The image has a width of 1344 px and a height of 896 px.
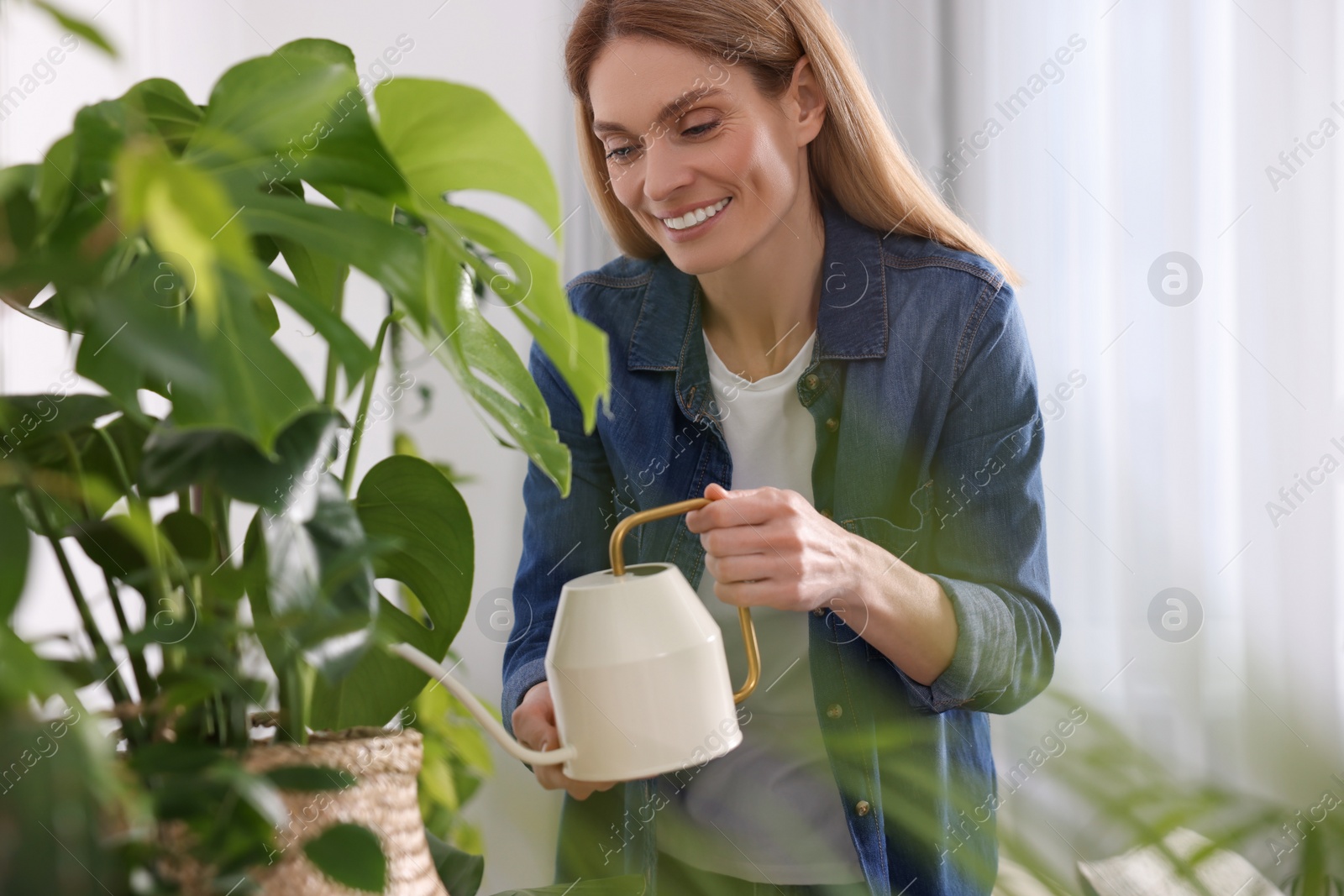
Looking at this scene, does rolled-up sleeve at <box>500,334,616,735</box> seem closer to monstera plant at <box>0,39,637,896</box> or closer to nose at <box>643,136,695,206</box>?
nose at <box>643,136,695,206</box>

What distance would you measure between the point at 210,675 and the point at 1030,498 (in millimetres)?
810

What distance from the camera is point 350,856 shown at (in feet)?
1.27

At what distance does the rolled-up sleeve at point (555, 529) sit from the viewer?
42.3 inches

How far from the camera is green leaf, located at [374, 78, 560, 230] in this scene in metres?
0.44

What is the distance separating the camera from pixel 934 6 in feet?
6.77

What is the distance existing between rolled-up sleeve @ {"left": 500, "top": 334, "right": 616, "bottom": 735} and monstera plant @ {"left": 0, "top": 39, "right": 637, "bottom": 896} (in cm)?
53

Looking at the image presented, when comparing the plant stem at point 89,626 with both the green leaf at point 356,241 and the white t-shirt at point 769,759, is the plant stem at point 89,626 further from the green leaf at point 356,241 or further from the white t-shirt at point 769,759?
the white t-shirt at point 769,759

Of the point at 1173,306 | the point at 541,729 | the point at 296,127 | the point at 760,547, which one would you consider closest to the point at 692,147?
the point at 760,547

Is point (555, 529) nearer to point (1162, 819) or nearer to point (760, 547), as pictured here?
point (760, 547)

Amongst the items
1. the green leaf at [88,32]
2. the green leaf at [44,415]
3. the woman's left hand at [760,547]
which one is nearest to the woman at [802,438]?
the woman's left hand at [760,547]

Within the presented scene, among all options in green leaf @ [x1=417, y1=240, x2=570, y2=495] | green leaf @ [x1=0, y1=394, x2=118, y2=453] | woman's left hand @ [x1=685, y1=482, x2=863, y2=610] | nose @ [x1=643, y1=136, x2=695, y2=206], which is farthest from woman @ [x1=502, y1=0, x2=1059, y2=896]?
green leaf @ [x1=0, y1=394, x2=118, y2=453]

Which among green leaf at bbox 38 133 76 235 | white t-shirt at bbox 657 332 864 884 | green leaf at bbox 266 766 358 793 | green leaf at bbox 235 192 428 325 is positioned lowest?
white t-shirt at bbox 657 332 864 884

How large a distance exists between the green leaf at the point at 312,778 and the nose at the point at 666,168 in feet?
2.43

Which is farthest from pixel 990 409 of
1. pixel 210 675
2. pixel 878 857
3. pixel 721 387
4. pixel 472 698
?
pixel 210 675
